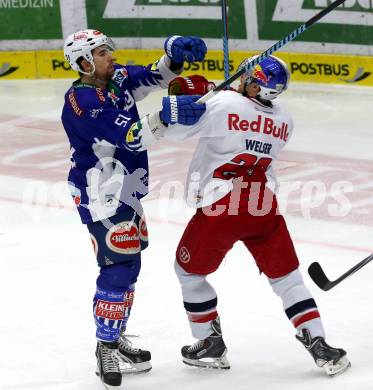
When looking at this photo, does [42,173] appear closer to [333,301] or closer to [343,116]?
[343,116]

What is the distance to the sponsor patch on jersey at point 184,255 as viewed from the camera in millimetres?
5133

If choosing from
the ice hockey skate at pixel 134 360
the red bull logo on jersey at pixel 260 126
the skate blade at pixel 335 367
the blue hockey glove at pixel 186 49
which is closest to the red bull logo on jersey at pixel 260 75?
the red bull logo on jersey at pixel 260 126

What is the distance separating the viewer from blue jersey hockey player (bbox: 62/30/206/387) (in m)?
5.04

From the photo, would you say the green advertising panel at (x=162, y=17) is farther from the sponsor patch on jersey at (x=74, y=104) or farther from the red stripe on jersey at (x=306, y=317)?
the red stripe on jersey at (x=306, y=317)

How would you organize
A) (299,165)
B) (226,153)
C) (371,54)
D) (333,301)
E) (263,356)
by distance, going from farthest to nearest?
(371,54), (299,165), (333,301), (263,356), (226,153)

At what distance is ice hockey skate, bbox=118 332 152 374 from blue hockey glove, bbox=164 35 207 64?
1362mm

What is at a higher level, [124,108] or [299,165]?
[124,108]

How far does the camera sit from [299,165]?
932 cm

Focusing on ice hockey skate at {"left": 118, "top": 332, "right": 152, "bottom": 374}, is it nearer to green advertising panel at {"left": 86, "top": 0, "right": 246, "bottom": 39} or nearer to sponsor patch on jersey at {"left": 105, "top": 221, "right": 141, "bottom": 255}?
sponsor patch on jersey at {"left": 105, "top": 221, "right": 141, "bottom": 255}

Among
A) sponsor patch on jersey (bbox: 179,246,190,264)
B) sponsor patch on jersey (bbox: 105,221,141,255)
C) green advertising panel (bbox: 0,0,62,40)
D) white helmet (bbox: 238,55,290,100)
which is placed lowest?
Answer: green advertising panel (bbox: 0,0,62,40)

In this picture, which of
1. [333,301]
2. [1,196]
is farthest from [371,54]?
[333,301]

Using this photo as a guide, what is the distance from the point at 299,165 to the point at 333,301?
10.6ft

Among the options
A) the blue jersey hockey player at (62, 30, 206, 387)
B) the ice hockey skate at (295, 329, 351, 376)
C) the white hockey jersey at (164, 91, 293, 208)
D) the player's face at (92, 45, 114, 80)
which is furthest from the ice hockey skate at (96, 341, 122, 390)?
the player's face at (92, 45, 114, 80)

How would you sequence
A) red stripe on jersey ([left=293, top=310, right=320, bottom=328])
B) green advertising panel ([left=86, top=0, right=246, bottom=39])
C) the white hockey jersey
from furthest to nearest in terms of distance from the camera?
green advertising panel ([left=86, top=0, right=246, bottom=39]), red stripe on jersey ([left=293, top=310, right=320, bottom=328]), the white hockey jersey
